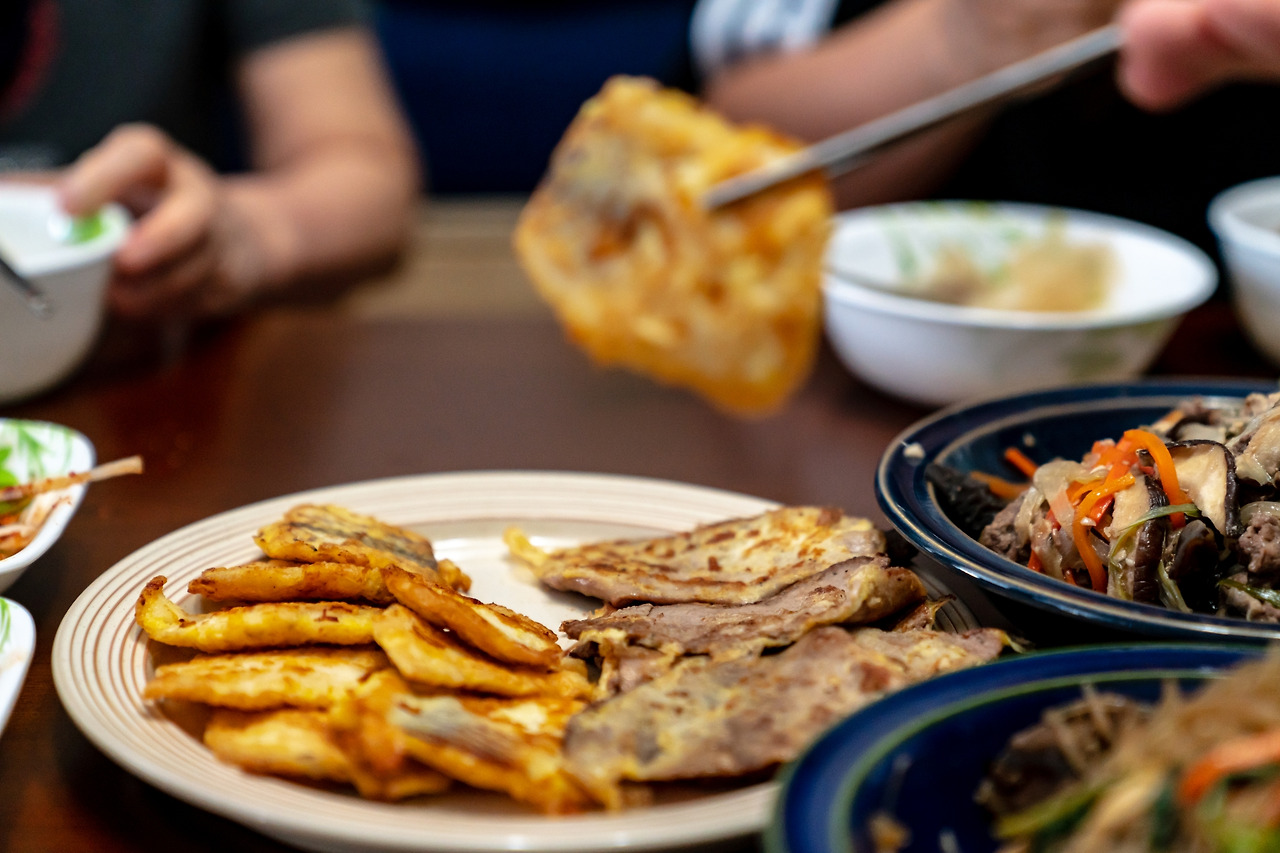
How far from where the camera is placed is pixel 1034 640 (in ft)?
3.31

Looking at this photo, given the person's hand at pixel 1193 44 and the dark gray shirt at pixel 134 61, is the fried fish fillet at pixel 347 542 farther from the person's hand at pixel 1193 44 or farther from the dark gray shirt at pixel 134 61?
the dark gray shirt at pixel 134 61

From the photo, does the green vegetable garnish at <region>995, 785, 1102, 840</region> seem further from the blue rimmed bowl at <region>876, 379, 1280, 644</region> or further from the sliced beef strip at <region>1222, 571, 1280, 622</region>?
the sliced beef strip at <region>1222, 571, 1280, 622</region>

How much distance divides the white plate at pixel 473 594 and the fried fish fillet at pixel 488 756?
2 cm

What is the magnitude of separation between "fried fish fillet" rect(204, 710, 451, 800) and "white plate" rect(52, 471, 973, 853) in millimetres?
11

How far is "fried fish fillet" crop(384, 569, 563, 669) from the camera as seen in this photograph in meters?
0.98

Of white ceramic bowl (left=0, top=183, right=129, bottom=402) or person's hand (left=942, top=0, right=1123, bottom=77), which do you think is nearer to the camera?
white ceramic bowl (left=0, top=183, right=129, bottom=402)

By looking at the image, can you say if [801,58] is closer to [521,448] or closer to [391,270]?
[391,270]

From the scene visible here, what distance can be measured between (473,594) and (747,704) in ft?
1.39

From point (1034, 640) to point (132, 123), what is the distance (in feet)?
8.73

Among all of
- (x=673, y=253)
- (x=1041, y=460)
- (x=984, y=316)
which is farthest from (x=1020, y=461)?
(x=673, y=253)

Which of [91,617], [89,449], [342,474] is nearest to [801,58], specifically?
[342,474]

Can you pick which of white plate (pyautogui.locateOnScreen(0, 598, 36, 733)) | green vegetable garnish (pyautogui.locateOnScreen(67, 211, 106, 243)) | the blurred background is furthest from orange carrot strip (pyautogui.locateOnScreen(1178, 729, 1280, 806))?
the blurred background

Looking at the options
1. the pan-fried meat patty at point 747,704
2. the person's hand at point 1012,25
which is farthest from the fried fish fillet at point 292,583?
the person's hand at point 1012,25

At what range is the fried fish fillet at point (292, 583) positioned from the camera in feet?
3.40
